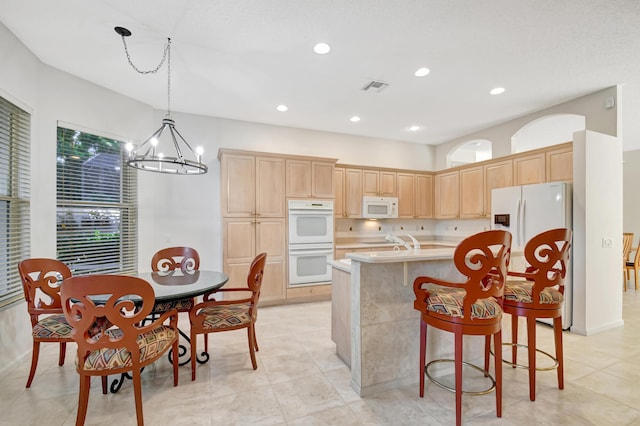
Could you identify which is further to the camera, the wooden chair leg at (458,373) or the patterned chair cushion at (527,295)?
the patterned chair cushion at (527,295)

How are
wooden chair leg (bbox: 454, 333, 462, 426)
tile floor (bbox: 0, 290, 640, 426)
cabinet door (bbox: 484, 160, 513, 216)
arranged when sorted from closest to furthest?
wooden chair leg (bbox: 454, 333, 462, 426), tile floor (bbox: 0, 290, 640, 426), cabinet door (bbox: 484, 160, 513, 216)

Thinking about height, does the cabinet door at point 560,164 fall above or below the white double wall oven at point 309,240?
above

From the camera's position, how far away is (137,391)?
66.8 inches

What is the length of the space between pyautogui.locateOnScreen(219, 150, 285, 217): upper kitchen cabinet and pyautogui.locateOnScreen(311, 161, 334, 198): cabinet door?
0.50 m

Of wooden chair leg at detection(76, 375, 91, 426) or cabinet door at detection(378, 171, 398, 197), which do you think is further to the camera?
cabinet door at detection(378, 171, 398, 197)

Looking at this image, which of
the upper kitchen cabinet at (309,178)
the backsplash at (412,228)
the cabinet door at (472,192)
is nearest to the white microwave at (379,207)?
the backsplash at (412,228)

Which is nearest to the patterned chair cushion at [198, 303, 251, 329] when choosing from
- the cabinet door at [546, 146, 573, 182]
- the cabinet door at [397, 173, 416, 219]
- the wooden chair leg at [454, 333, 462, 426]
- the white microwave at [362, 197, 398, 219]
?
the wooden chair leg at [454, 333, 462, 426]

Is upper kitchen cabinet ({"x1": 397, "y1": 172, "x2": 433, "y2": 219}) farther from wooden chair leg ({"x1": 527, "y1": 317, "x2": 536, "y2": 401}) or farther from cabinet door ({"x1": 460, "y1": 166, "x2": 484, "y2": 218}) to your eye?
wooden chair leg ({"x1": 527, "y1": 317, "x2": 536, "y2": 401})

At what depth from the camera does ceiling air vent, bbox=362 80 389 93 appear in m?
3.38

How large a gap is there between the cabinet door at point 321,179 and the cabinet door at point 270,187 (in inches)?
19.6

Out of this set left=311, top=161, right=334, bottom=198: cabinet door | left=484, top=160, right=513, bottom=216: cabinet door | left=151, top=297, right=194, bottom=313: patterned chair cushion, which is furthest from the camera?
left=311, top=161, right=334, bottom=198: cabinet door

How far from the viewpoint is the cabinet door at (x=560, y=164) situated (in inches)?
139

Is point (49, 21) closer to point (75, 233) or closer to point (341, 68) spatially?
point (75, 233)

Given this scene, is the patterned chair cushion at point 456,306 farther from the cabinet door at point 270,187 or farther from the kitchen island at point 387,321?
the cabinet door at point 270,187
